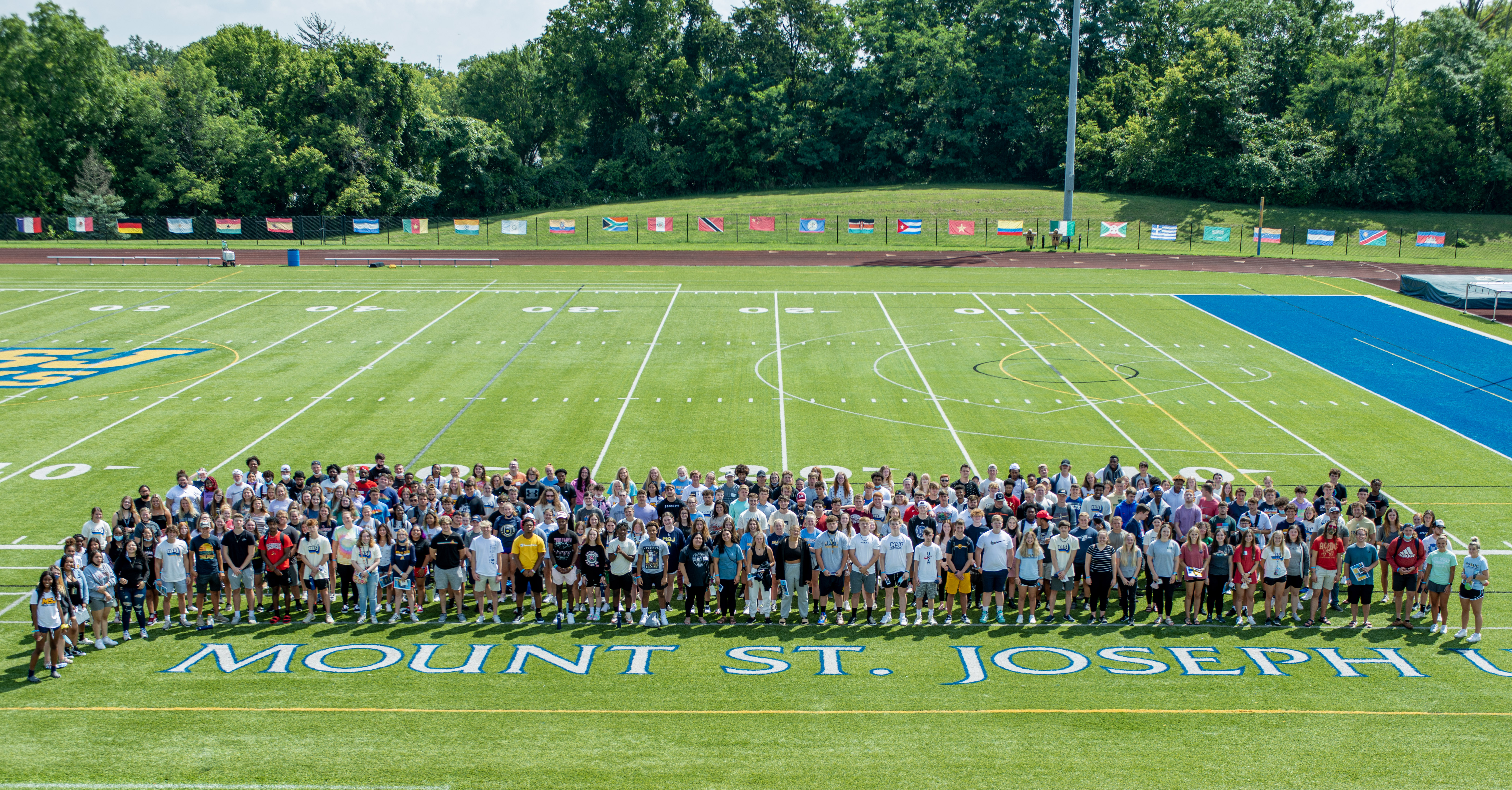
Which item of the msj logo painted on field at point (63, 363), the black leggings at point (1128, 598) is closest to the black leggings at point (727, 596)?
the black leggings at point (1128, 598)

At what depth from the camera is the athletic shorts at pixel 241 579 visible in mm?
13758

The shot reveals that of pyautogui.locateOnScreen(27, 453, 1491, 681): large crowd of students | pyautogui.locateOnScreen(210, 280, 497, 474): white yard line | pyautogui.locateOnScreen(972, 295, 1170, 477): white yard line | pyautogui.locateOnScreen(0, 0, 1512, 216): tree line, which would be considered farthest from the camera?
pyautogui.locateOnScreen(0, 0, 1512, 216): tree line

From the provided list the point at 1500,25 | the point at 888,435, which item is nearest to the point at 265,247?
the point at 888,435

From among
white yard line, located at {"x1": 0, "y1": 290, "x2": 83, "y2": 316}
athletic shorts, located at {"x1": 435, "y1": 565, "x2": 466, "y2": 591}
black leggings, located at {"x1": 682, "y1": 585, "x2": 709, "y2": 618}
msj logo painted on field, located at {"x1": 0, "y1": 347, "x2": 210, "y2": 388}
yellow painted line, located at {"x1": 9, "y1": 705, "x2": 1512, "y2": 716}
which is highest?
white yard line, located at {"x1": 0, "y1": 290, "x2": 83, "y2": 316}

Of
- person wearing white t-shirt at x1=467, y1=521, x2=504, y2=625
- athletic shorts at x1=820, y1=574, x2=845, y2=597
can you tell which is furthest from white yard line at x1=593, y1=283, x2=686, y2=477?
athletic shorts at x1=820, y1=574, x2=845, y2=597

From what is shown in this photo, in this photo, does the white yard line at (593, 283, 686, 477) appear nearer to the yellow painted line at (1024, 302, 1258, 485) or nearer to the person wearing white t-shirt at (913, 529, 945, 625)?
the person wearing white t-shirt at (913, 529, 945, 625)

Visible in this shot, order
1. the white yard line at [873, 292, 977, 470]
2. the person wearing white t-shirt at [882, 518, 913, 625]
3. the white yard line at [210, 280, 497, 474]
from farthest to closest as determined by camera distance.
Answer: the white yard line at [873, 292, 977, 470]
the white yard line at [210, 280, 497, 474]
the person wearing white t-shirt at [882, 518, 913, 625]

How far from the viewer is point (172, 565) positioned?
528 inches

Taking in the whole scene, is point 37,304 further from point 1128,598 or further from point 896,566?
point 1128,598

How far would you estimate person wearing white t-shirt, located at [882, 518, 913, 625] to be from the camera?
45.1ft

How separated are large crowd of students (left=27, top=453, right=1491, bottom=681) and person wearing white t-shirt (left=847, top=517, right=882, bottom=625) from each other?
0.11 feet

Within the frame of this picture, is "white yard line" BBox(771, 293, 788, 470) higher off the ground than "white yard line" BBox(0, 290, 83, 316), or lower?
lower

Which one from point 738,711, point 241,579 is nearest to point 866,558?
point 738,711

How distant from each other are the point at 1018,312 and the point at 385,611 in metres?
29.7
